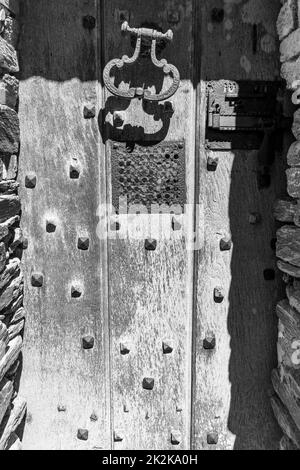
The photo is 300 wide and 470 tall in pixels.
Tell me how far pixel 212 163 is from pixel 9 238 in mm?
561

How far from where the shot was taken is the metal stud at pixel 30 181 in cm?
106

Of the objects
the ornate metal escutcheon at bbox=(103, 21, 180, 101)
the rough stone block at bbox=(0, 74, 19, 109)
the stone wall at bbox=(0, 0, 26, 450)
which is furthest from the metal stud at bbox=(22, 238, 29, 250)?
the ornate metal escutcheon at bbox=(103, 21, 180, 101)

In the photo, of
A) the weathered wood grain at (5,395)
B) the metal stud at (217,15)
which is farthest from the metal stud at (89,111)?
the weathered wood grain at (5,395)

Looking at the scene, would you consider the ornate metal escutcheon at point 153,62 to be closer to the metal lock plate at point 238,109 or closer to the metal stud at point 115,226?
the metal lock plate at point 238,109

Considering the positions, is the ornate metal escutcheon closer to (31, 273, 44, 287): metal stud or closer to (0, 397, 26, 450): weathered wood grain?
(31, 273, 44, 287): metal stud

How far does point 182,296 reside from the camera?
3.63 ft

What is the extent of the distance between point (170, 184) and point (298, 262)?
381 millimetres

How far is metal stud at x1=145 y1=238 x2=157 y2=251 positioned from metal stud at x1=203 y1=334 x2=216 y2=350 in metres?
0.29

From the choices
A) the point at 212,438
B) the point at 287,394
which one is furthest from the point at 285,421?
the point at 212,438

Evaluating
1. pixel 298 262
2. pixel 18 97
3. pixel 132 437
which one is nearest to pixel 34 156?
pixel 18 97

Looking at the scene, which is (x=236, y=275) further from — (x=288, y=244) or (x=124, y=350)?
(x=124, y=350)

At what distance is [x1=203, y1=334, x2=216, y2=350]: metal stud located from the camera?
1108 millimetres

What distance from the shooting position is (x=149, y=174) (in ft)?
3.50

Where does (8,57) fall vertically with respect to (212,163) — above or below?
above
